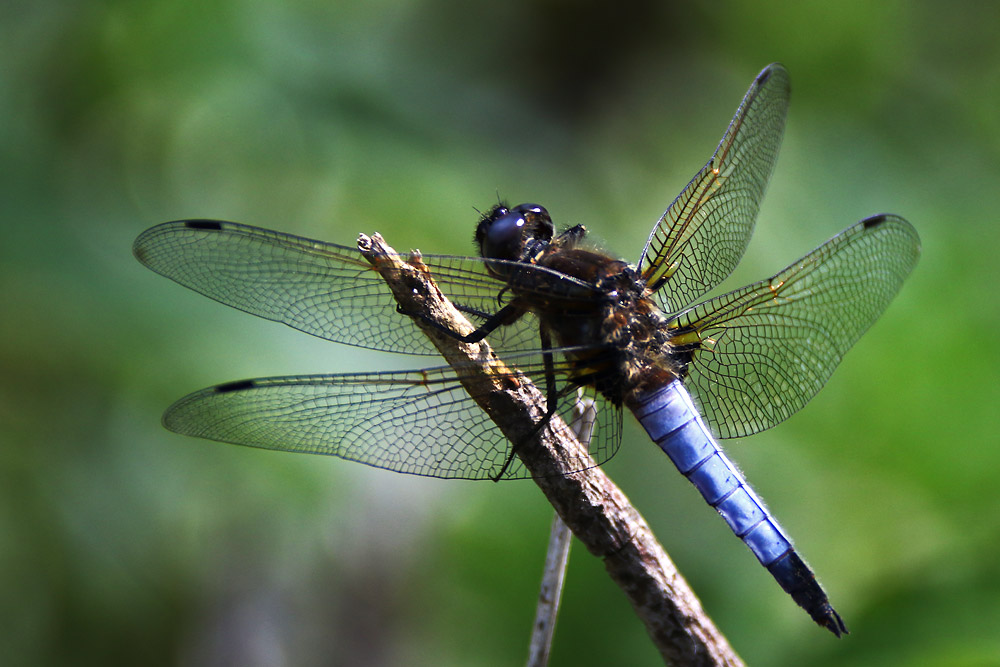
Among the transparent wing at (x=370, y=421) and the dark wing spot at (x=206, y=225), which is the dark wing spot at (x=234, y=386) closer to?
the transparent wing at (x=370, y=421)

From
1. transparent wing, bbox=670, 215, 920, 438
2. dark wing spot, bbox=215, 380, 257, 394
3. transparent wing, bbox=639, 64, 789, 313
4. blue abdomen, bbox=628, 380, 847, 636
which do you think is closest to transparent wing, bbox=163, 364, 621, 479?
dark wing spot, bbox=215, 380, 257, 394

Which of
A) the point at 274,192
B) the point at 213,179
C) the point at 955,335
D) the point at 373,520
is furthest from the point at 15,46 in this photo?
the point at 955,335

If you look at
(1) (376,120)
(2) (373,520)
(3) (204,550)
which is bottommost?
(2) (373,520)

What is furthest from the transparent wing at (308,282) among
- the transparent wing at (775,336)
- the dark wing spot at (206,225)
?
the transparent wing at (775,336)

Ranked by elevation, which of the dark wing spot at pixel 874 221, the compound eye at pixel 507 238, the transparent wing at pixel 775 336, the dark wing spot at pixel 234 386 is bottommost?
the transparent wing at pixel 775 336

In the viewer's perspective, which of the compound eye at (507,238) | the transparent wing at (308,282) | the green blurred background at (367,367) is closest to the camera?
the transparent wing at (308,282)

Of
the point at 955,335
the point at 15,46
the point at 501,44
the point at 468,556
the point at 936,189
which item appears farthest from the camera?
the point at 501,44

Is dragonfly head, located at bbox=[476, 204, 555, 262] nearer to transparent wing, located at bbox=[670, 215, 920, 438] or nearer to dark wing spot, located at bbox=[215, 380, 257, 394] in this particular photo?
transparent wing, located at bbox=[670, 215, 920, 438]

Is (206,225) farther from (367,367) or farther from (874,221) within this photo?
(874,221)

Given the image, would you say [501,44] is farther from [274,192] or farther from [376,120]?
[274,192]
